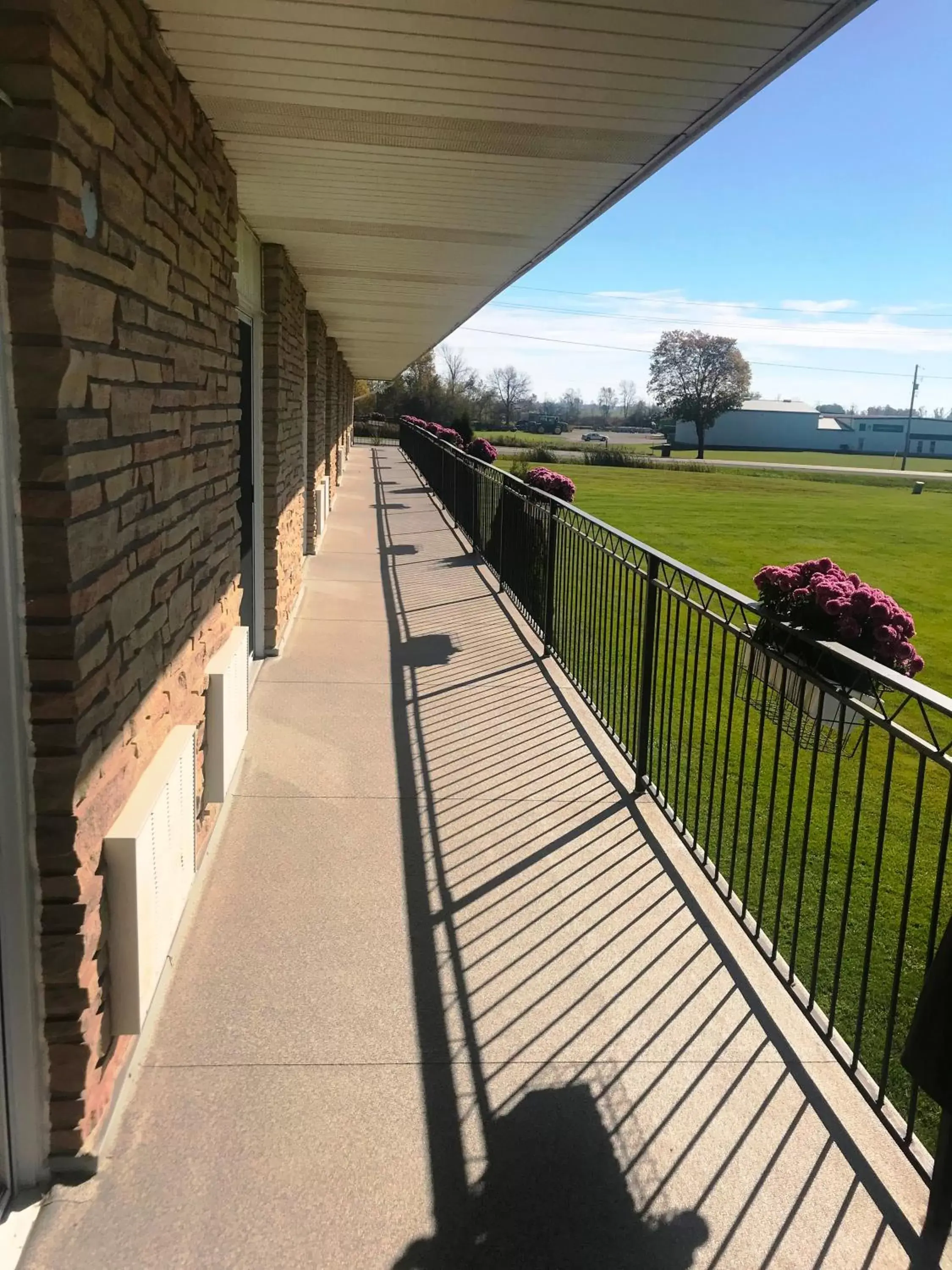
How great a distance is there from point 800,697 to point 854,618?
31cm

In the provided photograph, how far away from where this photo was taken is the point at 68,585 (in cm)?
195

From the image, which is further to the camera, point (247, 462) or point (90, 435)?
point (247, 462)

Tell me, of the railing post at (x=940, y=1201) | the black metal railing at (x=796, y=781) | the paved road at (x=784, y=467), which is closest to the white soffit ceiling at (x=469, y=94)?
the black metal railing at (x=796, y=781)

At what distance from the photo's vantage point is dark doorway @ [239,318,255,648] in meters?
5.93

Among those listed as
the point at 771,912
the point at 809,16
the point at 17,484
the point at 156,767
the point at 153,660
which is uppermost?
the point at 809,16

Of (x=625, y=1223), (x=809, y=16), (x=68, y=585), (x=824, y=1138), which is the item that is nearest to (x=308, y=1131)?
(x=625, y=1223)

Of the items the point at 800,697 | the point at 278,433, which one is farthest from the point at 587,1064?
the point at 278,433

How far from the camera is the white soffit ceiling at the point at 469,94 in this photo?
2498 mm

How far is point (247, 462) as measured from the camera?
602 centimetres

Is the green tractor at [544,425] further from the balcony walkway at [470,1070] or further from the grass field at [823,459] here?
the balcony walkway at [470,1070]

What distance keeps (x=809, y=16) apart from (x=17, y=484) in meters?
2.15

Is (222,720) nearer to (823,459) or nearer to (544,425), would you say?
(544,425)

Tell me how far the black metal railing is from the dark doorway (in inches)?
76.5

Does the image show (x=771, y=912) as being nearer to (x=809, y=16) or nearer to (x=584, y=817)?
(x=584, y=817)
